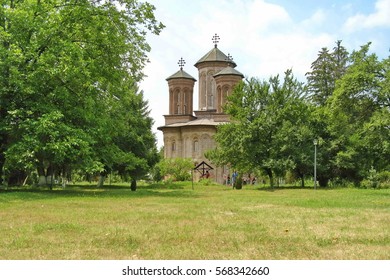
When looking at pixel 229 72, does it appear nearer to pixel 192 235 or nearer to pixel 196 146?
pixel 196 146

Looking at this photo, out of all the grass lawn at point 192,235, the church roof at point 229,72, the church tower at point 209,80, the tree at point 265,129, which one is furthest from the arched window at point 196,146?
the grass lawn at point 192,235

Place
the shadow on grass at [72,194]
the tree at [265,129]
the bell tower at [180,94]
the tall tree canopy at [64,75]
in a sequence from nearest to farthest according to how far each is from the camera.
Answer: the shadow on grass at [72,194]
the tall tree canopy at [64,75]
the tree at [265,129]
the bell tower at [180,94]

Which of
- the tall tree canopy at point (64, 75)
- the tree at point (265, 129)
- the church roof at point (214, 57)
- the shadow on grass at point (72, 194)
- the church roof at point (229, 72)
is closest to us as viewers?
the shadow on grass at point (72, 194)

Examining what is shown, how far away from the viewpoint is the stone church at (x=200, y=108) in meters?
53.5

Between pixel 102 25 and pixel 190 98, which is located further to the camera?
pixel 190 98

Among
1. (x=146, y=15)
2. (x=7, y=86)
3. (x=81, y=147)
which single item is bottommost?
(x=81, y=147)

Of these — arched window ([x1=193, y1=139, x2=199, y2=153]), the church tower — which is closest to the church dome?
the church tower

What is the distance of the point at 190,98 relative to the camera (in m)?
58.8

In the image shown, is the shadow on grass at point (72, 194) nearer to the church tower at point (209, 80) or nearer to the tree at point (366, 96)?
the tree at point (366, 96)

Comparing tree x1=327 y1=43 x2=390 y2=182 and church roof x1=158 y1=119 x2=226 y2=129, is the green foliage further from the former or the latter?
tree x1=327 y1=43 x2=390 y2=182

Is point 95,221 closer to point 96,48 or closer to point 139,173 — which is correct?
point 96,48

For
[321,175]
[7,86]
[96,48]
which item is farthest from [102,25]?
[321,175]

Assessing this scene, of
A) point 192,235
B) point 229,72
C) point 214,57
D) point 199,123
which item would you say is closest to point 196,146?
point 199,123

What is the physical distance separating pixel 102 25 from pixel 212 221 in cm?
1410
